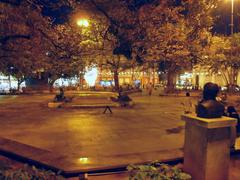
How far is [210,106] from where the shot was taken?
479 cm

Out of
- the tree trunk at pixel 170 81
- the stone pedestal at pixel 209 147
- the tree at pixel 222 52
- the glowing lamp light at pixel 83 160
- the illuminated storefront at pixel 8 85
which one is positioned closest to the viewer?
the stone pedestal at pixel 209 147

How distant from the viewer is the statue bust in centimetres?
479

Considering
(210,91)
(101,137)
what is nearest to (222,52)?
(101,137)

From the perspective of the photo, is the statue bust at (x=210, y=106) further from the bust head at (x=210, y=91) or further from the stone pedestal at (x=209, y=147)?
the stone pedestal at (x=209, y=147)

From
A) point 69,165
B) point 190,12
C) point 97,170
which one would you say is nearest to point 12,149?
point 69,165

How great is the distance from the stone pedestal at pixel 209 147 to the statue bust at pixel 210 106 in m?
0.13

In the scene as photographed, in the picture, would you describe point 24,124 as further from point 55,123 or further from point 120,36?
point 120,36

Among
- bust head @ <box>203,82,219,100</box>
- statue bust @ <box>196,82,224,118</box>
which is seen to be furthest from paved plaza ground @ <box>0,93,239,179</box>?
bust head @ <box>203,82,219,100</box>

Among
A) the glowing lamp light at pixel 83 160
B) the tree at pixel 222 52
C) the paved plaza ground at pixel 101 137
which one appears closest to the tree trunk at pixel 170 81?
the tree at pixel 222 52

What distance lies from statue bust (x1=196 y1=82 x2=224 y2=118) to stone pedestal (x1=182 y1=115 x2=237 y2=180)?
13 cm

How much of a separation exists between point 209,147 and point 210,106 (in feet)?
2.53

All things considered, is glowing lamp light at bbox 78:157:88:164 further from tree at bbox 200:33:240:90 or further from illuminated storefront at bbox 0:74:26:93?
illuminated storefront at bbox 0:74:26:93

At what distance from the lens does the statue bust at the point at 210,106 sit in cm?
479

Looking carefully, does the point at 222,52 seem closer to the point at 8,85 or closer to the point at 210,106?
the point at 210,106
